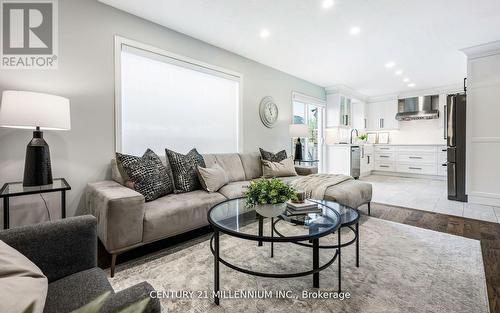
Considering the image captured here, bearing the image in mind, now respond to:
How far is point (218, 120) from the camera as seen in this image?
386 centimetres

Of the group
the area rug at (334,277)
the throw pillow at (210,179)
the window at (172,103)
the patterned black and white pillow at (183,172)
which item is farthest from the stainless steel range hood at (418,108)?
the patterned black and white pillow at (183,172)

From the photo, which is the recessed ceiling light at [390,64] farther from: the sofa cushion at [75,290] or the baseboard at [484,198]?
the sofa cushion at [75,290]

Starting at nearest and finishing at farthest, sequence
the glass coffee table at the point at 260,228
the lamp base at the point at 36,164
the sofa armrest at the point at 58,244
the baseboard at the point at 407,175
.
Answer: the sofa armrest at the point at 58,244, the glass coffee table at the point at 260,228, the lamp base at the point at 36,164, the baseboard at the point at 407,175

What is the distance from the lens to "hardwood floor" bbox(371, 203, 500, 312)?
1718 millimetres

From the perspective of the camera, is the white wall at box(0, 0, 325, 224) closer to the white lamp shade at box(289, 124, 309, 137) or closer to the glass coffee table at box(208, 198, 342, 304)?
the glass coffee table at box(208, 198, 342, 304)

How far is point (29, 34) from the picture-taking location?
2230mm

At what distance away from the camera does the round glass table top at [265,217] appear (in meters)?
1.43

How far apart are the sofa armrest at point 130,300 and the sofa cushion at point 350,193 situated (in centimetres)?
231

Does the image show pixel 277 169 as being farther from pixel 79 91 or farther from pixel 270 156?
pixel 79 91

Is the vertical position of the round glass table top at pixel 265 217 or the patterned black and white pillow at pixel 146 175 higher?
the patterned black and white pillow at pixel 146 175

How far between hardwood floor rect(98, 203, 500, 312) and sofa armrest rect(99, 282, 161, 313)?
61.8 inches

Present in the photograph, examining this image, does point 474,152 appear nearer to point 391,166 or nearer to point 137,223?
point 391,166

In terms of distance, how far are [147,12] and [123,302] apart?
307 centimetres

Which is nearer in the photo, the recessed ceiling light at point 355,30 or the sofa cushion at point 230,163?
the recessed ceiling light at point 355,30
